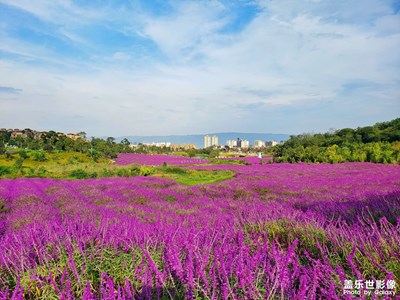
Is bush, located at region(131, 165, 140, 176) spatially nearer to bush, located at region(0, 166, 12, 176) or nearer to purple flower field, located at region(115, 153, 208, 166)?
A: purple flower field, located at region(115, 153, 208, 166)

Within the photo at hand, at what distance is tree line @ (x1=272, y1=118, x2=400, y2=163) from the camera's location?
31556mm

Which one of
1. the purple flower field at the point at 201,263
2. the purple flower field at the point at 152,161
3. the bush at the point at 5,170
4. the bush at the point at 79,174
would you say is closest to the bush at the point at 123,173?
the bush at the point at 79,174

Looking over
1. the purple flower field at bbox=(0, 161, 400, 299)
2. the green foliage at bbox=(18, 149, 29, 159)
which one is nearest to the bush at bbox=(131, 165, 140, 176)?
the green foliage at bbox=(18, 149, 29, 159)

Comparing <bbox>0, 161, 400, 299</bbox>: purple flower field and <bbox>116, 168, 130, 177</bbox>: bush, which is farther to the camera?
<bbox>116, 168, 130, 177</bbox>: bush

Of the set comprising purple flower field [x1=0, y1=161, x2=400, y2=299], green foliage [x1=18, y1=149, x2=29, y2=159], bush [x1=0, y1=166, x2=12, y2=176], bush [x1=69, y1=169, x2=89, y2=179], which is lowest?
bush [x1=69, y1=169, x2=89, y2=179]

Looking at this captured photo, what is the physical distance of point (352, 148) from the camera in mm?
39406

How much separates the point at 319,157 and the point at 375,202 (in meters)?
33.2

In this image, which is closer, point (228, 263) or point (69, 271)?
point (228, 263)

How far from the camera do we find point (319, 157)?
37.4 metres

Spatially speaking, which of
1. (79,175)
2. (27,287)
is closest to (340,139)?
(79,175)

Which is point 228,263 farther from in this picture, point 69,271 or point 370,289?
point 69,271

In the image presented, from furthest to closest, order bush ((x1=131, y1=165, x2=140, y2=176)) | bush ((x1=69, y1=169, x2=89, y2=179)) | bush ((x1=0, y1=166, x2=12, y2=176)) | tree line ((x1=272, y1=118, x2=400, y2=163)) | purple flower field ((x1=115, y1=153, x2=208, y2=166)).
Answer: purple flower field ((x1=115, y1=153, x2=208, y2=166)) < tree line ((x1=272, y1=118, x2=400, y2=163)) < bush ((x1=131, y1=165, x2=140, y2=176)) < bush ((x1=0, y1=166, x2=12, y2=176)) < bush ((x1=69, y1=169, x2=89, y2=179))

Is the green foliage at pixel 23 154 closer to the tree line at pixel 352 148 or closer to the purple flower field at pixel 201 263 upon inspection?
the tree line at pixel 352 148

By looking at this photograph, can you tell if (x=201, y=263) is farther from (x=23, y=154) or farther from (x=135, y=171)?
(x=23, y=154)
